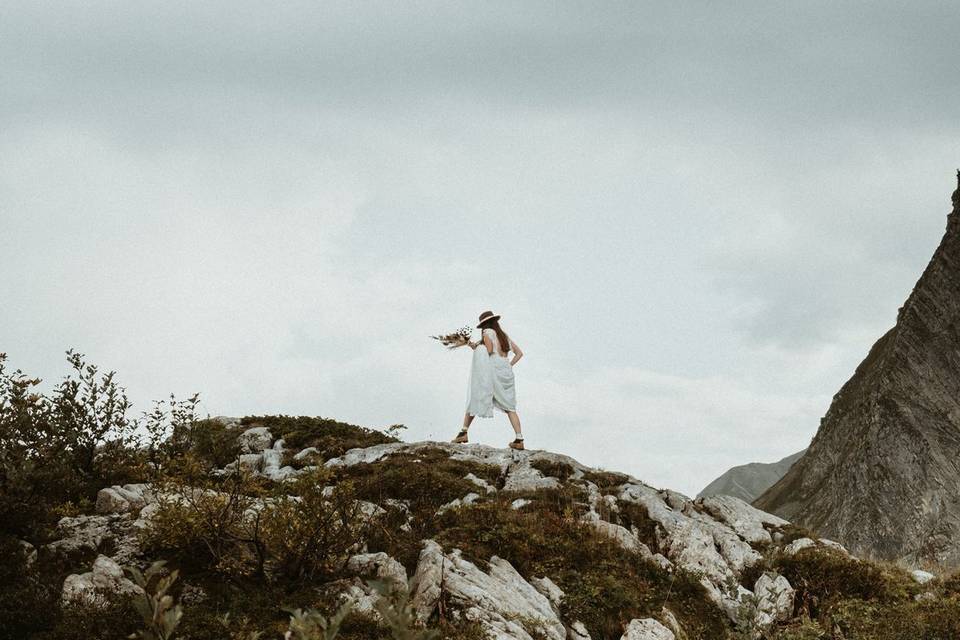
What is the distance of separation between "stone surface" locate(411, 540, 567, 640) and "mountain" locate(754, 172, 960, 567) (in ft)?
128

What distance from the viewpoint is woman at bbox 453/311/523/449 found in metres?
21.6

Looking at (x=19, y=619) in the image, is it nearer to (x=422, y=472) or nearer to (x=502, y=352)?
(x=422, y=472)

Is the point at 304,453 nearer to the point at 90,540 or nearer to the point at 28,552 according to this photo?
the point at 90,540

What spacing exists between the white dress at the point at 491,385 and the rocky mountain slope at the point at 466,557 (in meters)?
3.72

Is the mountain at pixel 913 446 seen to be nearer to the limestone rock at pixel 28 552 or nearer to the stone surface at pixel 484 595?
the stone surface at pixel 484 595

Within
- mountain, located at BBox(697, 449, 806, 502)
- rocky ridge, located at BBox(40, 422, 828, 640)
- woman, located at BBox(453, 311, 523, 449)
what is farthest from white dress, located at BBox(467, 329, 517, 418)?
mountain, located at BBox(697, 449, 806, 502)

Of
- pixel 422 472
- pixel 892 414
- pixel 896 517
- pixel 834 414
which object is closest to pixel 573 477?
pixel 422 472

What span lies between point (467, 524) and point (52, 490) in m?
6.48

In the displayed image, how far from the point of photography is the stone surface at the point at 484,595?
9172mm

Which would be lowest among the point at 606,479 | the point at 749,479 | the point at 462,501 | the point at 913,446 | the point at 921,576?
the point at 921,576

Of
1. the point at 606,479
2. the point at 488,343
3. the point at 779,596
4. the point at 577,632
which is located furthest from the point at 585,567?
the point at 488,343

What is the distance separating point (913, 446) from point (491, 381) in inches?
1460

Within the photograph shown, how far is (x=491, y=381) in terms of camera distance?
21.6 meters

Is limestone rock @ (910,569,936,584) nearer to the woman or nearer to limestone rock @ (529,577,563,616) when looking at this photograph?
limestone rock @ (529,577,563,616)
